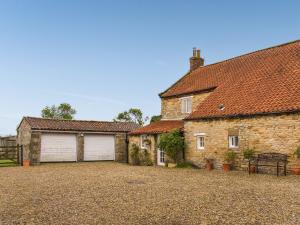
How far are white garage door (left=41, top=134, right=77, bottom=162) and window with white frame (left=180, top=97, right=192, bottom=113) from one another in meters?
10.4

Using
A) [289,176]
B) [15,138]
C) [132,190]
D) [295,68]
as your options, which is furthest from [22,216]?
[15,138]

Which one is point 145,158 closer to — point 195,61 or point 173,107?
point 173,107

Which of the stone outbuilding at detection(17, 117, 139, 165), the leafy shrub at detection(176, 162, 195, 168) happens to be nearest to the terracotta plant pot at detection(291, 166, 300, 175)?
the leafy shrub at detection(176, 162, 195, 168)

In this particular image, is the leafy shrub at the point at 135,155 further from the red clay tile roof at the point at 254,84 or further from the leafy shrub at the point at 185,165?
the leafy shrub at the point at 185,165

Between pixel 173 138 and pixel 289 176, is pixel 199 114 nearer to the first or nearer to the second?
pixel 173 138

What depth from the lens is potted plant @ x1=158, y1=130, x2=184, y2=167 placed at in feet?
76.9

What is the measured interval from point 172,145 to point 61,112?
52234 mm

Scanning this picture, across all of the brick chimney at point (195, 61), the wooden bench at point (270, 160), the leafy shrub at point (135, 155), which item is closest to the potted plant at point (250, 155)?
the wooden bench at point (270, 160)

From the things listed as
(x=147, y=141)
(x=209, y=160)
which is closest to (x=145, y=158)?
(x=147, y=141)

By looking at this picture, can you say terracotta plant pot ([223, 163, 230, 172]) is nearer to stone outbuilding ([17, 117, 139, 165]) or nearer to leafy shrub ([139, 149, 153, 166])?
leafy shrub ([139, 149, 153, 166])

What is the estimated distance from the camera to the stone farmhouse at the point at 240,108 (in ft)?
59.7

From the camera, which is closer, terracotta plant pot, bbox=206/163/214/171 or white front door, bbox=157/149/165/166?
terracotta plant pot, bbox=206/163/214/171

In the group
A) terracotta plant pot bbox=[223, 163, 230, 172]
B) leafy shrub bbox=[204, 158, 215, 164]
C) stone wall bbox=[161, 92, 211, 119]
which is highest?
stone wall bbox=[161, 92, 211, 119]

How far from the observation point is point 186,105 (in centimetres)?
2858
